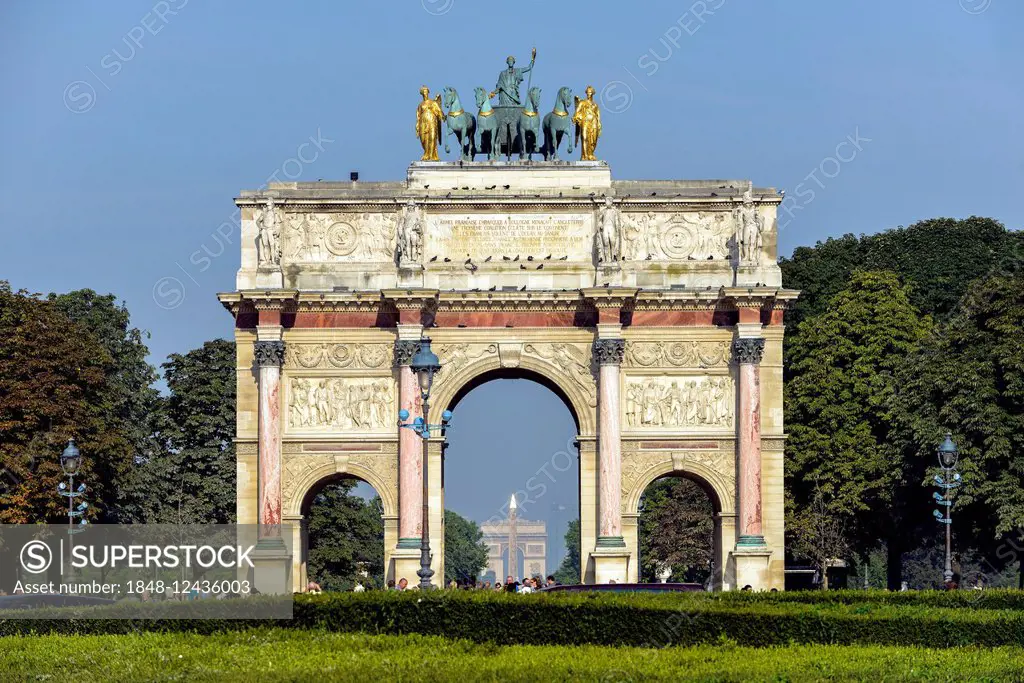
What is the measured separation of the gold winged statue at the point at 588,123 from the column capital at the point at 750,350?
23.8ft

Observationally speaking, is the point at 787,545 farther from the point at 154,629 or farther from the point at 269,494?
the point at 154,629

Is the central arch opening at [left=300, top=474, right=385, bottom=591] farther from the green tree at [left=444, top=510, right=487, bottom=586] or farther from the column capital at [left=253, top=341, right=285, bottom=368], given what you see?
the green tree at [left=444, top=510, right=487, bottom=586]

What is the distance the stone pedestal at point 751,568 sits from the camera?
55.5m

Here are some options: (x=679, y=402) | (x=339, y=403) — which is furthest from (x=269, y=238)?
(x=679, y=402)

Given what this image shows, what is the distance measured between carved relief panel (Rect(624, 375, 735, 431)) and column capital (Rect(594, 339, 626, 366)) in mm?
1040

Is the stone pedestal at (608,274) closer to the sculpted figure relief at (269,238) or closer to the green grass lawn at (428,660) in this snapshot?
the sculpted figure relief at (269,238)

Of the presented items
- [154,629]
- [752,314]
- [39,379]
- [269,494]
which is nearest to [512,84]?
[752,314]

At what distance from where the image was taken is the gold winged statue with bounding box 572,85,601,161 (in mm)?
58434

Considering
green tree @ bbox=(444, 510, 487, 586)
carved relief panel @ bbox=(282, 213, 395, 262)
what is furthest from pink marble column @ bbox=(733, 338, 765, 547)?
green tree @ bbox=(444, 510, 487, 586)

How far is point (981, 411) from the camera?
5788 cm

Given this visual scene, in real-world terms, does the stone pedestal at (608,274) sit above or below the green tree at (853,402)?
above

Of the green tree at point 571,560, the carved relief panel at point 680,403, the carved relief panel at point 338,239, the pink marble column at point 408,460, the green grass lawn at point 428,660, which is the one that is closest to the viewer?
the green grass lawn at point 428,660

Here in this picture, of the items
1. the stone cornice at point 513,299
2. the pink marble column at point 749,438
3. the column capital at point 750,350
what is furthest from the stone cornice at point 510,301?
the pink marble column at point 749,438

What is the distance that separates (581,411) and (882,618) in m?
26.4
